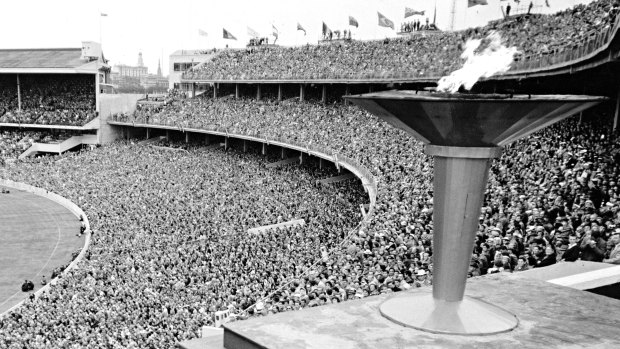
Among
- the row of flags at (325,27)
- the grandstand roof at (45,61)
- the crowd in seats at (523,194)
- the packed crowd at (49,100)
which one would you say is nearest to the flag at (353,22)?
the row of flags at (325,27)

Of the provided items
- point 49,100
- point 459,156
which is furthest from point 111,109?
point 459,156

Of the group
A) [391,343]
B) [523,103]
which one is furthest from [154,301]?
[523,103]

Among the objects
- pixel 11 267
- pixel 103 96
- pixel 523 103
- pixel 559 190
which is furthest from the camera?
pixel 103 96

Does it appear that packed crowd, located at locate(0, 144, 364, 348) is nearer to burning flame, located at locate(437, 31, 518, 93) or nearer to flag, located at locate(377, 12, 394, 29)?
burning flame, located at locate(437, 31, 518, 93)

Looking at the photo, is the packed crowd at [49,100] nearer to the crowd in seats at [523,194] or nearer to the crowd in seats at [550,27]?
the crowd in seats at [523,194]

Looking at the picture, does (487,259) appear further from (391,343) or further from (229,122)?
(229,122)

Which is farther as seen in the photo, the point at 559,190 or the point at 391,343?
the point at 559,190

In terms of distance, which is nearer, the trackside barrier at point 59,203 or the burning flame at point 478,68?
the burning flame at point 478,68
